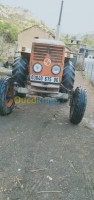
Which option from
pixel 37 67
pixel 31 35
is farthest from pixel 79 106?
pixel 31 35

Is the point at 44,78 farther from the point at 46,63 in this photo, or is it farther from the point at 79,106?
the point at 79,106

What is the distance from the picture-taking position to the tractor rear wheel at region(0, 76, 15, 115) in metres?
4.10

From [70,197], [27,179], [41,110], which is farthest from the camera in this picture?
[41,110]

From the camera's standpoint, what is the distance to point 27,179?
7.96 ft

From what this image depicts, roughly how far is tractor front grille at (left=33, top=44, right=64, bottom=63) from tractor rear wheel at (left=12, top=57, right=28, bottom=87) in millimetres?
979

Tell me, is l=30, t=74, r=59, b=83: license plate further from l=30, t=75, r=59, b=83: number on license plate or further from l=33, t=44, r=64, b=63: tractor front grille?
l=33, t=44, r=64, b=63: tractor front grille

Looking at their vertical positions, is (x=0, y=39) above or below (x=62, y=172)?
above

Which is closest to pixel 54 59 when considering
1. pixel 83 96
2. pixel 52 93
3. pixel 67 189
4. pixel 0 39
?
pixel 52 93

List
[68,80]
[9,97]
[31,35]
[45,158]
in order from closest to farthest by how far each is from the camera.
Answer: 1. [45,158]
2. [9,97]
3. [68,80]
4. [31,35]

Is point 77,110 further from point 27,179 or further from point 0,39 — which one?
point 0,39

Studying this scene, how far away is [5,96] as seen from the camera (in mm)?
4191

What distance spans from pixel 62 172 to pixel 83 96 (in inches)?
76.9

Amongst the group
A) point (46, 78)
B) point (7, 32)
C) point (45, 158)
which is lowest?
point (45, 158)

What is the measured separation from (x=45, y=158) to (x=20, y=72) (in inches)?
111
